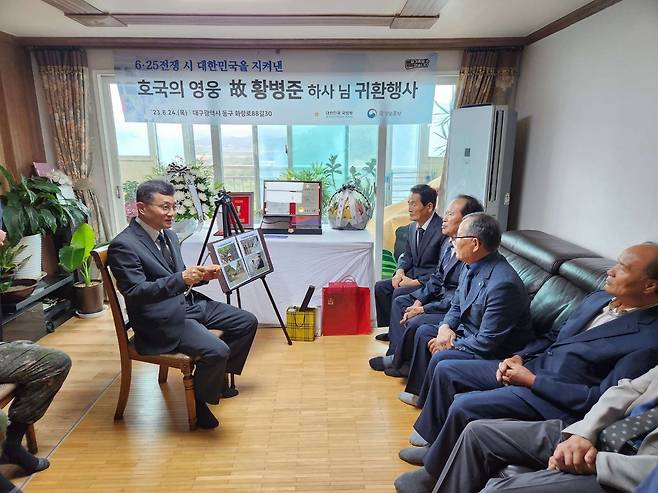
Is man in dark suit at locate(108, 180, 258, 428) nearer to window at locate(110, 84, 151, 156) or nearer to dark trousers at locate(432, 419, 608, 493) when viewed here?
dark trousers at locate(432, 419, 608, 493)

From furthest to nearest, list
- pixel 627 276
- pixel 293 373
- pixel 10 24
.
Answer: pixel 10 24 → pixel 293 373 → pixel 627 276

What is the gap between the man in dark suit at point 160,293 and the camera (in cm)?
218

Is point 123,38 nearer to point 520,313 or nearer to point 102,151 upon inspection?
point 102,151

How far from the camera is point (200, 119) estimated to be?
375 centimetres

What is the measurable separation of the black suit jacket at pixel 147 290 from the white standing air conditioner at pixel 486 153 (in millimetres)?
2367

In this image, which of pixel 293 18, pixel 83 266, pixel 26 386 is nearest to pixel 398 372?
pixel 26 386

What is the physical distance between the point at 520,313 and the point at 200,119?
10.0ft

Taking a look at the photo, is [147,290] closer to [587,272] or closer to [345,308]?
[345,308]

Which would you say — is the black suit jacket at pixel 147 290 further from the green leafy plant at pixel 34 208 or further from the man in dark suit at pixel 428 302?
the green leafy plant at pixel 34 208

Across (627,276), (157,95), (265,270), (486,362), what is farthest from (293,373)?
(157,95)

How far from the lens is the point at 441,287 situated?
2783 mm

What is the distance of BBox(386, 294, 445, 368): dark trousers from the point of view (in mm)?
2570

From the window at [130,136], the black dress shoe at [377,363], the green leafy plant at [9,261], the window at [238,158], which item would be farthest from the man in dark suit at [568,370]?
the window at [130,136]

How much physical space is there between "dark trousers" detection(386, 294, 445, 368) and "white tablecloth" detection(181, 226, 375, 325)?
652 mm
